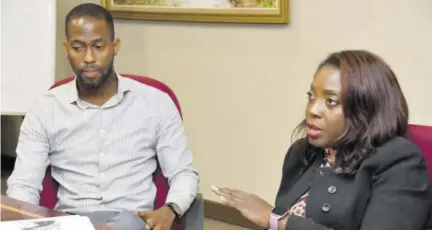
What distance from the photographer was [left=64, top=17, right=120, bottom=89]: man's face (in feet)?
7.72

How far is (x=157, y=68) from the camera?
406 cm

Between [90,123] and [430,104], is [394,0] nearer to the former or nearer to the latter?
[430,104]

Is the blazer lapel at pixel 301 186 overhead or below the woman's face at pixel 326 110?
below

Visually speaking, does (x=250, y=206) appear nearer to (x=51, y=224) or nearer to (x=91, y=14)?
(x=51, y=224)

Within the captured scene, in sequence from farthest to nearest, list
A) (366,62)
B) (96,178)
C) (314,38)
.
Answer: (314,38), (96,178), (366,62)

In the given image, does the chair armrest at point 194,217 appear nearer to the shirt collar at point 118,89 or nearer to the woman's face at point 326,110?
the shirt collar at point 118,89

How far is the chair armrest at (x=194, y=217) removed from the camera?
7.29 ft

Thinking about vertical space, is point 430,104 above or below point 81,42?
below

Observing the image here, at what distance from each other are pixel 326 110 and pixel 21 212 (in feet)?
2.60

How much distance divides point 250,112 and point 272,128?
16 cm

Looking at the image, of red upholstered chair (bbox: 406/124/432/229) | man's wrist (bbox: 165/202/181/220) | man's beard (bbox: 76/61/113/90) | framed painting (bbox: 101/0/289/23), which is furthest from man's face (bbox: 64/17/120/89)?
framed painting (bbox: 101/0/289/23)

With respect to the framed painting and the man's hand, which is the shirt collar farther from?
the framed painting

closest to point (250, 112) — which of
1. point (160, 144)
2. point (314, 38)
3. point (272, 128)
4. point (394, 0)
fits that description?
point (272, 128)

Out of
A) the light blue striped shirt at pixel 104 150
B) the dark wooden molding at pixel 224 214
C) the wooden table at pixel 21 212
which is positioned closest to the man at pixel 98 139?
the light blue striped shirt at pixel 104 150
